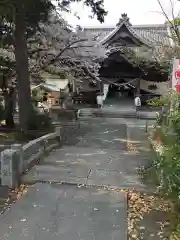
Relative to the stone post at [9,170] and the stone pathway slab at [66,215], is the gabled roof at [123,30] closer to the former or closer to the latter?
the stone post at [9,170]

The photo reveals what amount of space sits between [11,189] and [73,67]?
13.0 m

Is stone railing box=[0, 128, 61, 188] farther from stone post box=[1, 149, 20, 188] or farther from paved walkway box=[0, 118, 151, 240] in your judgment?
paved walkway box=[0, 118, 151, 240]

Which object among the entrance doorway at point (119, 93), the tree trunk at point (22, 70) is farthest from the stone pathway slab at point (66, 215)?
the entrance doorway at point (119, 93)

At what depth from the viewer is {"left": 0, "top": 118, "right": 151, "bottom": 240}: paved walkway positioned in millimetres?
4332

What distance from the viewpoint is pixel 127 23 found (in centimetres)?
2661

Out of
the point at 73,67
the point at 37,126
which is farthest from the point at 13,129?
the point at 73,67

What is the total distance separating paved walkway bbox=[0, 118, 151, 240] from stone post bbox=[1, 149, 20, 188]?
286 mm

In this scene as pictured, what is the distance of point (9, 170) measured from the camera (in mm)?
6207

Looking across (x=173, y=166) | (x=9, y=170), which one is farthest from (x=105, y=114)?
(x=173, y=166)

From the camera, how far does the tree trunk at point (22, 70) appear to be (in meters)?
12.5

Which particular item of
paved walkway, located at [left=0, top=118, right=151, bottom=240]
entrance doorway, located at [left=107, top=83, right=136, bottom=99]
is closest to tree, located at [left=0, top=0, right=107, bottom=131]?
paved walkway, located at [left=0, top=118, right=151, bottom=240]

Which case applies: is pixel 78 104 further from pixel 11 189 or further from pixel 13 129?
pixel 11 189

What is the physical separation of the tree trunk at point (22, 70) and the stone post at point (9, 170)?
22.1 ft

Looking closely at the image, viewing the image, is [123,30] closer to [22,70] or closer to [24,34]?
[24,34]
